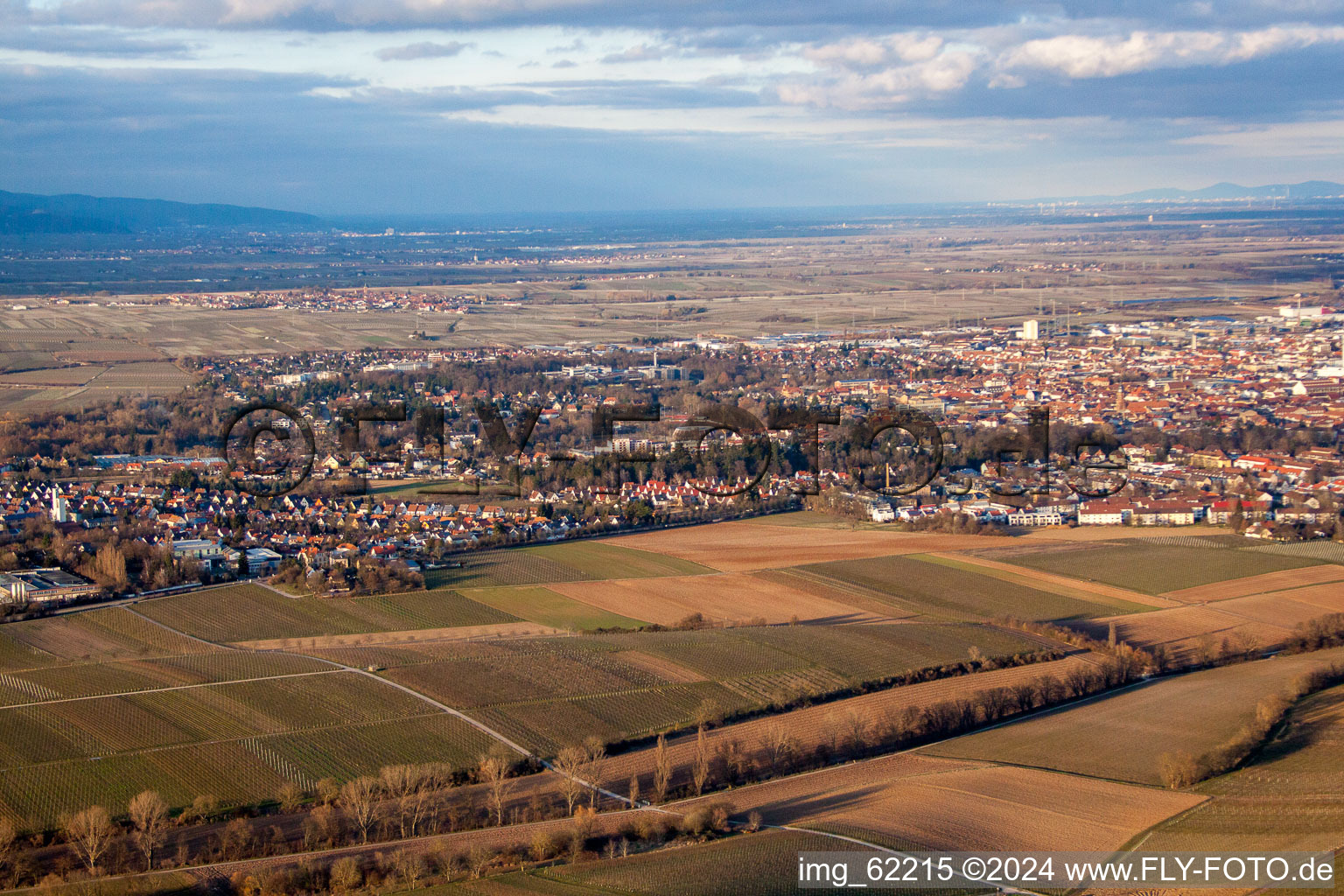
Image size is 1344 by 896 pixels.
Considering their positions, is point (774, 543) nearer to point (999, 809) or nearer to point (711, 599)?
point (711, 599)

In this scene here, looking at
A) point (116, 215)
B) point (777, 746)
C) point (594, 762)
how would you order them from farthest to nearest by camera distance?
point (116, 215)
point (777, 746)
point (594, 762)

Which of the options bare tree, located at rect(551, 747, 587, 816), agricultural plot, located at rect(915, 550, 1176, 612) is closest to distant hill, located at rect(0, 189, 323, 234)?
agricultural plot, located at rect(915, 550, 1176, 612)

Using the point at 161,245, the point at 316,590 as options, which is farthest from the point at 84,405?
the point at 161,245

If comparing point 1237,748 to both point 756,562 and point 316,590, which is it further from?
point 316,590

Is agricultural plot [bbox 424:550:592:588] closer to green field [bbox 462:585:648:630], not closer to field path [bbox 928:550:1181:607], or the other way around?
green field [bbox 462:585:648:630]

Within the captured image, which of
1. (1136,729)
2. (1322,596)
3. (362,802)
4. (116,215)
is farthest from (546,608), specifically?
(116,215)
